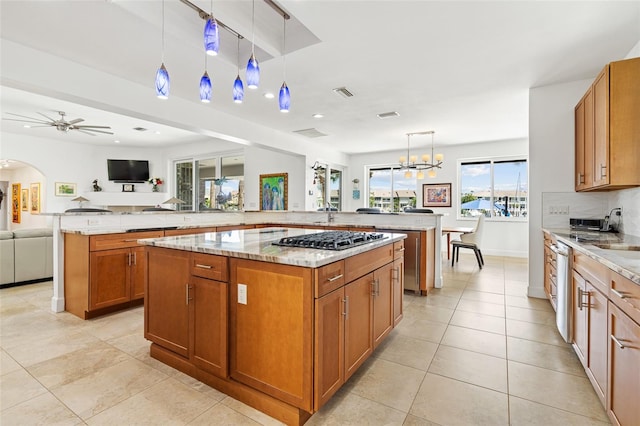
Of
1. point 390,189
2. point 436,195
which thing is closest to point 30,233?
point 390,189

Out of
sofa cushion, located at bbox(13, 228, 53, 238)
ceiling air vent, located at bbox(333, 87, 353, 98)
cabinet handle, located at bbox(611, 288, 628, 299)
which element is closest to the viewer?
cabinet handle, located at bbox(611, 288, 628, 299)

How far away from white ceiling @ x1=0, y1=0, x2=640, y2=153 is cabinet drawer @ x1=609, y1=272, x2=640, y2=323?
2047 mm

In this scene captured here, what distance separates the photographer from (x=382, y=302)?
7.52 feet

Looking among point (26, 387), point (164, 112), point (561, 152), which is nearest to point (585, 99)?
point (561, 152)

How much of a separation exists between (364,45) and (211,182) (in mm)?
6101

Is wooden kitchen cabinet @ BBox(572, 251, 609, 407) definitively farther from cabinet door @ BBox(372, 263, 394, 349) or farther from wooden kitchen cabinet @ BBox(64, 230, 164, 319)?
wooden kitchen cabinet @ BBox(64, 230, 164, 319)

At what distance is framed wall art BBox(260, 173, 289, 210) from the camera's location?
22.7 feet

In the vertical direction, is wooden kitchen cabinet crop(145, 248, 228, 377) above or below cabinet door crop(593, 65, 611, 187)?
below

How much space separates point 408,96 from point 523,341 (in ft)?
10.4

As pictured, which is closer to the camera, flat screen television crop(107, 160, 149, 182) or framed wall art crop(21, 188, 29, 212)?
flat screen television crop(107, 160, 149, 182)

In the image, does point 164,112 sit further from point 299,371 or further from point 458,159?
point 458,159

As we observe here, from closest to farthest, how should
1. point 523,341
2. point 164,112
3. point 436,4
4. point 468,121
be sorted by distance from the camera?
point 436,4 < point 523,341 < point 164,112 < point 468,121

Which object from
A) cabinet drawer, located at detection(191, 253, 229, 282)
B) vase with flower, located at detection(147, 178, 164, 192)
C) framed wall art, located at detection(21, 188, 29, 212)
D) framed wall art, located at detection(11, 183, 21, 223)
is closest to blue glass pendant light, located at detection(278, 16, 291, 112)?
cabinet drawer, located at detection(191, 253, 229, 282)

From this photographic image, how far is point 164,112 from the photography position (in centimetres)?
403
